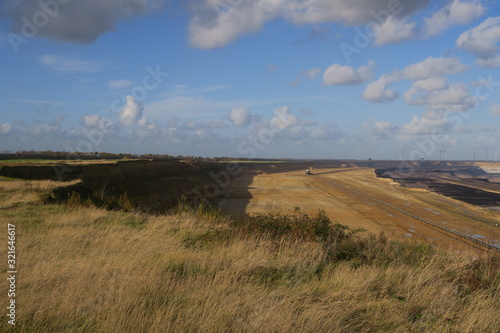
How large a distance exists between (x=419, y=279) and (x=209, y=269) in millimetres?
4095

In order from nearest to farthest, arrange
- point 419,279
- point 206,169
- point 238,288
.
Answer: point 238,288
point 419,279
point 206,169

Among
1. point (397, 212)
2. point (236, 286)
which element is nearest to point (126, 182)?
point (397, 212)

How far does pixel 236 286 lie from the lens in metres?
5.92

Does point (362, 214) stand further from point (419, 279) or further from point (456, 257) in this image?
point (419, 279)

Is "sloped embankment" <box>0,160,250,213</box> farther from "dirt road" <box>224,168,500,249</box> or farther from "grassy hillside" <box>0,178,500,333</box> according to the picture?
"grassy hillside" <box>0,178,500,333</box>

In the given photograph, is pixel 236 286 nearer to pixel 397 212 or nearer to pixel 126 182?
pixel 126 182

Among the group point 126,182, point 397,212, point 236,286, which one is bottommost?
point 397,212

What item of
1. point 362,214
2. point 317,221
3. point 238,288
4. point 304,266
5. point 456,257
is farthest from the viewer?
point 362,214

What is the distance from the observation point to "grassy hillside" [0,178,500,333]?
4707 millimetres

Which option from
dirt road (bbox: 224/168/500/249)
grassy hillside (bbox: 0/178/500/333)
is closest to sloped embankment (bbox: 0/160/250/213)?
dirt road (bbox: 224/168/500/249)

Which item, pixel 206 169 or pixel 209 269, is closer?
pixel 209 269

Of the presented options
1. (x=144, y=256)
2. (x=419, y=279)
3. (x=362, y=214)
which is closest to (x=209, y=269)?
(x=144, y=256)

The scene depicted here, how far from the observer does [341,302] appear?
17.8ft

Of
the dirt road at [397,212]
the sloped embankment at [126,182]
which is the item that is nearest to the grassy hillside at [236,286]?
the sloped embankment at [126,182]
